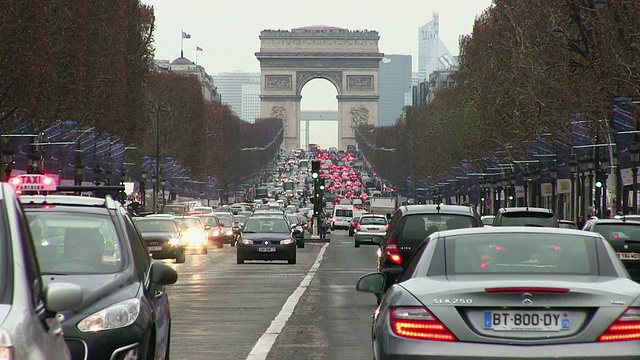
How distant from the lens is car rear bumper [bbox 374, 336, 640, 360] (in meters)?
8.35

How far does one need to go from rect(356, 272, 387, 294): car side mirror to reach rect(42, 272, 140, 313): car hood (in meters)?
1.49

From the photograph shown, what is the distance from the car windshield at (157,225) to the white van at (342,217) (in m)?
67.8

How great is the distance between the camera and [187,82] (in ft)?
405

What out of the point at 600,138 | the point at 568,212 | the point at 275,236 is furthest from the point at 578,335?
the point at 568,212

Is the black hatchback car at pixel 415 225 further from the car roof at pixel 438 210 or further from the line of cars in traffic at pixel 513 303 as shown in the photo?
the line of cars in traffic at pixel 513 303

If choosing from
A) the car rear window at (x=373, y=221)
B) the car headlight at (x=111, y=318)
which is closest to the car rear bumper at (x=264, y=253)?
the car rear window at (x=373, y=221)

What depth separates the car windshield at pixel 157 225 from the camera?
42469 mm

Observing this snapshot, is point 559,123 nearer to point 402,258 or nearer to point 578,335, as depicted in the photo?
point 402,258

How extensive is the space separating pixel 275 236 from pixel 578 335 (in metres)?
34.9

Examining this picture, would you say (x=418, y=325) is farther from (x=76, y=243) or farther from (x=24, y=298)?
(x=76, y=243)

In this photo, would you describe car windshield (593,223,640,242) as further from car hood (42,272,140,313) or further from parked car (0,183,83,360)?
parked car (0,183,83,360)

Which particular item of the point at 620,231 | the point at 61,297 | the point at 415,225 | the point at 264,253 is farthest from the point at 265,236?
the point at 61,297

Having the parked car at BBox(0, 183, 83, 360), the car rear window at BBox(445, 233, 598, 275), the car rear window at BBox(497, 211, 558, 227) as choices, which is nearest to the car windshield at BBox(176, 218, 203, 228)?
the car rear window at BBox(497, 211, 558, 227)

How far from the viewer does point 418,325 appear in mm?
8688
